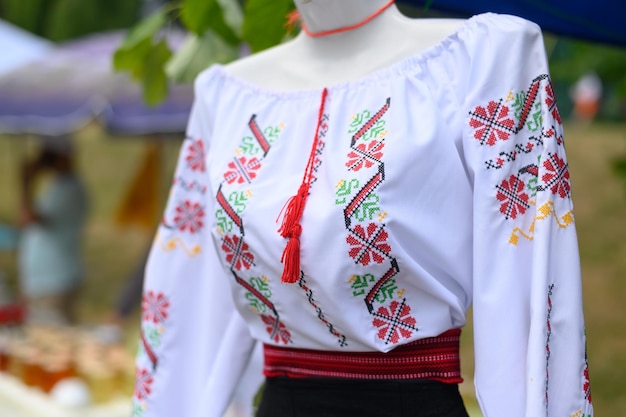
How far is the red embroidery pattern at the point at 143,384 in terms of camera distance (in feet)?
4.25

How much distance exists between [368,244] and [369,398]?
0.22 metres

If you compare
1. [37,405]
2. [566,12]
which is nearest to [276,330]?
[566,12]

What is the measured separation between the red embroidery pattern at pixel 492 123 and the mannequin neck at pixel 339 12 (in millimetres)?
233

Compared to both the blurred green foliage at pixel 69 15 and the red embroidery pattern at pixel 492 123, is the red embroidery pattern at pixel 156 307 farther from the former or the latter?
the blurred green foliage at pixel 69 15

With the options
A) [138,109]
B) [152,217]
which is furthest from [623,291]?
[138,109]

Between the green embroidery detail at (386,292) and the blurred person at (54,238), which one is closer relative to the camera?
the green embroidery detail at (386,292)

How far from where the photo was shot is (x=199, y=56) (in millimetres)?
1663

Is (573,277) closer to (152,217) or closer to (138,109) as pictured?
(138,109)

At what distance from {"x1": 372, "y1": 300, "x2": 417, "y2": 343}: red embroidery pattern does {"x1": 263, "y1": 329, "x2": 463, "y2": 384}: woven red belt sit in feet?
0.10

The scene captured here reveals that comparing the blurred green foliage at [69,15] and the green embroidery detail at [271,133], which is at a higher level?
the green embroidery detail at [271,133]

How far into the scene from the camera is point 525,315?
96 centimetres

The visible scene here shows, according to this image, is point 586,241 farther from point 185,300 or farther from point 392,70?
point 392,70

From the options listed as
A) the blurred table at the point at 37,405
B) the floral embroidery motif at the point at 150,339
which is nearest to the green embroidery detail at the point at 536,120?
the floral embroidery motif at the point at 150,339

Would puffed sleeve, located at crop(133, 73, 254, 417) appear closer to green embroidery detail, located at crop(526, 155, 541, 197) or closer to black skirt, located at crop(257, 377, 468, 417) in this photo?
black skirt, located at crop(257, 377, 468, 417)
